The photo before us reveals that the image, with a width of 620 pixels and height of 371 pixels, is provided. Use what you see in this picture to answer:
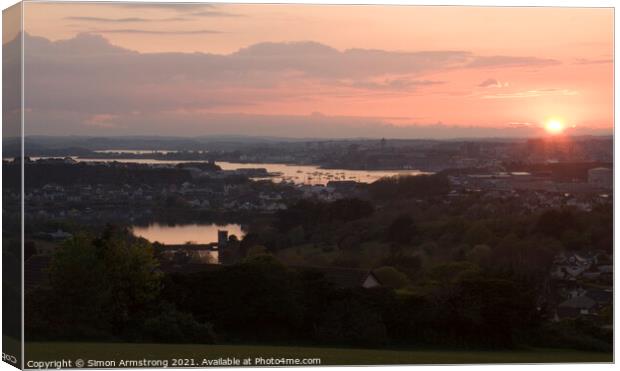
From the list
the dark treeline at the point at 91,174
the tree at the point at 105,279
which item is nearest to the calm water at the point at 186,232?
the tree at the point at 105,279

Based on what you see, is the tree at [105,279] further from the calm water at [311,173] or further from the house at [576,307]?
the house at [576,307]

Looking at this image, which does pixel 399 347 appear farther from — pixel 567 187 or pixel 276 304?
pixel 567 187

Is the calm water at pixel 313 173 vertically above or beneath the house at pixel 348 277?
above

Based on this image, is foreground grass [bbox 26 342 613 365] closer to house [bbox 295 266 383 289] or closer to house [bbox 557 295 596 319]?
house [bbox 557 295 596 319]

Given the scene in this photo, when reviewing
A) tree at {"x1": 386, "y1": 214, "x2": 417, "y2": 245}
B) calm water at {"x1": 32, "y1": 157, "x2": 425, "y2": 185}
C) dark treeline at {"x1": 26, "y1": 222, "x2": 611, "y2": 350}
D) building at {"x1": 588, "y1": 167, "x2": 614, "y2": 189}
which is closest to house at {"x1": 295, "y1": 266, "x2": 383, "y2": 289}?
dark treeline at {"x1": 26, "y1": 222, "x2": 611, "y2": 350}

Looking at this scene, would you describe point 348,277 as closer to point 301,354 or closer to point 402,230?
point 402,230

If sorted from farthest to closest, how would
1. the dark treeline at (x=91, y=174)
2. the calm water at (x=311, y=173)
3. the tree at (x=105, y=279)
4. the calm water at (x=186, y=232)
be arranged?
1. the calm water at (x=311, y=173)
2. the calm water at (x=186, y=232)
3. the tree at (x=105, y=279)
4. the dark treeline at (x=91, y=174)

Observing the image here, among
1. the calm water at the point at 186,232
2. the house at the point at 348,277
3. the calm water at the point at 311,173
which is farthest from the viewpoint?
the calm water at the point at 311,173

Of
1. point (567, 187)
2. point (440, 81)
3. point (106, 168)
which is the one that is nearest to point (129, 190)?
point (106, 168)

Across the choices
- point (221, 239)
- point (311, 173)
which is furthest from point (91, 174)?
point (311, 173)
